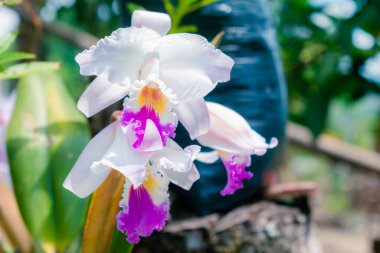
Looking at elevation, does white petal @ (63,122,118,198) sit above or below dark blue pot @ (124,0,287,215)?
above

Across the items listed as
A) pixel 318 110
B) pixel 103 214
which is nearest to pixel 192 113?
pixel 103 214

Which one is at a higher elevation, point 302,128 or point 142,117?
point 142,117

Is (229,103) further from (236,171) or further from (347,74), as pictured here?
(347,74)

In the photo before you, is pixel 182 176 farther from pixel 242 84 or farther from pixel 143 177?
pixel 242 84

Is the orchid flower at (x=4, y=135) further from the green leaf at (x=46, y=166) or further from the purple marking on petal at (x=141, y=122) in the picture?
the purple marking on petal at (x=141, y=122)

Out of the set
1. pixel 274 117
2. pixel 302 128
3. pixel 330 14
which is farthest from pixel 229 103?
pixel 302 128

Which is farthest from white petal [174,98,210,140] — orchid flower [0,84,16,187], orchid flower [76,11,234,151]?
orchid flower [0,84,16,187]

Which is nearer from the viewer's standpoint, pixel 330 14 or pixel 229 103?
pixel 229 103

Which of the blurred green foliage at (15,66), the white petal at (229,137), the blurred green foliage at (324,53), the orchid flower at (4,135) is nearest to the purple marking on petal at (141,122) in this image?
the white petal at (229,137)

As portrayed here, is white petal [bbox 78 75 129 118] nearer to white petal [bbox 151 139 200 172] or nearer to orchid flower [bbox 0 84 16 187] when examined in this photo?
white petal [bbox 151 139 200 172]
